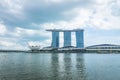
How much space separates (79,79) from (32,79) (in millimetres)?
8260

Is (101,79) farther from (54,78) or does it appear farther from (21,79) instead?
(21,79)

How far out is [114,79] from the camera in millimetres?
39844

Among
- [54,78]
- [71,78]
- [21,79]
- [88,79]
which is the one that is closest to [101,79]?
[88,79]

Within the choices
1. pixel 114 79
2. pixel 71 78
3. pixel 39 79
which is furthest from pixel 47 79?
pixel 114 79

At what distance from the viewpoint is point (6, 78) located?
1567 inches

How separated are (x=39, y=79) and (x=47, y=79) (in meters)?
1.40

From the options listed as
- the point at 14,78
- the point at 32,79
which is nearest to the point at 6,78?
the point at 14,78

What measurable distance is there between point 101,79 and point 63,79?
6.71 meters

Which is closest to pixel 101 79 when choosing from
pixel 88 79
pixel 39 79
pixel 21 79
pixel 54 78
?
pixel 88 79

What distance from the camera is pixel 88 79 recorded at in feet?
130

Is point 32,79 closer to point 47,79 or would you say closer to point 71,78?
point 47,79

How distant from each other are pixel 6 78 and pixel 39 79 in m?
A: 6.01

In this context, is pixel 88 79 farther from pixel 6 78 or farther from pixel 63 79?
pixel 6 78

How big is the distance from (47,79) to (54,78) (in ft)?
6.12
